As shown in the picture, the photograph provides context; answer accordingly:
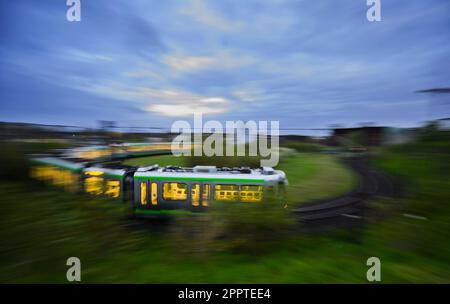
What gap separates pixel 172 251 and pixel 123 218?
116 centimetres

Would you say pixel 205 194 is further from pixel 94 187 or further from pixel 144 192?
pixel 94 187

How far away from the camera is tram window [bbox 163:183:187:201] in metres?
6.16

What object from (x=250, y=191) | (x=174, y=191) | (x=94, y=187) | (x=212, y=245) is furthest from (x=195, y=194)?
(x=94, y=187)

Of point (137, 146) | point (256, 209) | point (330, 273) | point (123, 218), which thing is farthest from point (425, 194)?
point (137, 146)

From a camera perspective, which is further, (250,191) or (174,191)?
→ (174,191)

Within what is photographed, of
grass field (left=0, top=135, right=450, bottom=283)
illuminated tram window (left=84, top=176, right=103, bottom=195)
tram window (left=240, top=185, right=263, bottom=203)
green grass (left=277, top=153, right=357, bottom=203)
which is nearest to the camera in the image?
grass field (left=0, top=135, right=450, bottom=283)

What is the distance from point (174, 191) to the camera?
6.21 m

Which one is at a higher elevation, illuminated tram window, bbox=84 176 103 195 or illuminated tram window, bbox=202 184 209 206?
illuminated tram window, bbox=84 176 103 195

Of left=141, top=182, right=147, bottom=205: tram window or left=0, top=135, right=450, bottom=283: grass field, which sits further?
left=141, top=182, right=147, bottom=205: tram window

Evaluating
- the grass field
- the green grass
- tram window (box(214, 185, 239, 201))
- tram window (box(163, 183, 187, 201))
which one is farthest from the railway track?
tram window (box(163, 183, 187, 201))

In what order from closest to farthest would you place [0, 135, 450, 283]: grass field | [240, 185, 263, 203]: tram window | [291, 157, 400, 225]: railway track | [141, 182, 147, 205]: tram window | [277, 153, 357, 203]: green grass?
[0, 135, 450, 283]: grass field → [240, 185, 263, 203]: tram window → [141, 182, 147, 205]: tram window → [291, 157, 400, 225]: railway track → [277, 153, 357, 203]: green grass

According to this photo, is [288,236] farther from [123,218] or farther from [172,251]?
[123,218]

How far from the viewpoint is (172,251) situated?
4.05m

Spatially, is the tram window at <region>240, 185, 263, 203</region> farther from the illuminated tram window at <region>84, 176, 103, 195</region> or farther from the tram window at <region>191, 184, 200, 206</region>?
the illuminated tram window at <region>84, 176, 103, 195</region>
